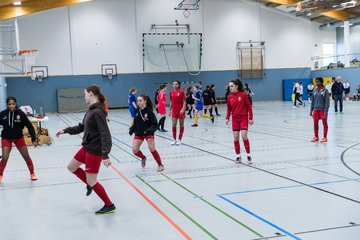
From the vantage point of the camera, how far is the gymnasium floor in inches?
190

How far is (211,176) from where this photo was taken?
770 cm

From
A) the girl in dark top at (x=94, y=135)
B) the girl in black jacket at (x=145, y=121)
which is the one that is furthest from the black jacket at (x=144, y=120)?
the girl in dark top at (x=94, y=135)

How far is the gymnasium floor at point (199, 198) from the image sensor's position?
4816 millimetres

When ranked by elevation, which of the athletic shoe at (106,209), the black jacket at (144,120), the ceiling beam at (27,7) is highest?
the ceiling beam at (27,7)

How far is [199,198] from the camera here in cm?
619

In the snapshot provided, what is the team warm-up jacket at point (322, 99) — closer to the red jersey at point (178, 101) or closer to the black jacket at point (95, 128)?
the red jersey at point (178, 101)

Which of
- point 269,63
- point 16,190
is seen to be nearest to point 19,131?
point 16,190

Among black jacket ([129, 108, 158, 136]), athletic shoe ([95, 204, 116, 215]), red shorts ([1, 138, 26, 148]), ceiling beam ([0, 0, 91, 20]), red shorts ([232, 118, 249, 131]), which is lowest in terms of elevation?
athletic shoe ([95, 204, 116, 215])

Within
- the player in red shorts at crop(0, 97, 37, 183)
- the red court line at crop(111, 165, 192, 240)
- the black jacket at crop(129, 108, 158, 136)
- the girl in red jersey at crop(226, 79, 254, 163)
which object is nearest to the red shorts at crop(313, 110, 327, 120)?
the girl in red jersey at crop(226, 79, 254, 163)

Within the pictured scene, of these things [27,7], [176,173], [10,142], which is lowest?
[176,173]

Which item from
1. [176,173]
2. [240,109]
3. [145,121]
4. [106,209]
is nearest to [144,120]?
[145,121]

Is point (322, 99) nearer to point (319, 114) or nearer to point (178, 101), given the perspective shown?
point (319, 114)

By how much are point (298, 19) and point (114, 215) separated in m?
37.0

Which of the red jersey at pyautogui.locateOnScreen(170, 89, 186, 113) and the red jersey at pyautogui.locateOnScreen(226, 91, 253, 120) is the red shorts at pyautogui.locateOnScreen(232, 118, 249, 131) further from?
the red jersey at pyautogui.locateOnScreen(170, 89, 186, 113)
